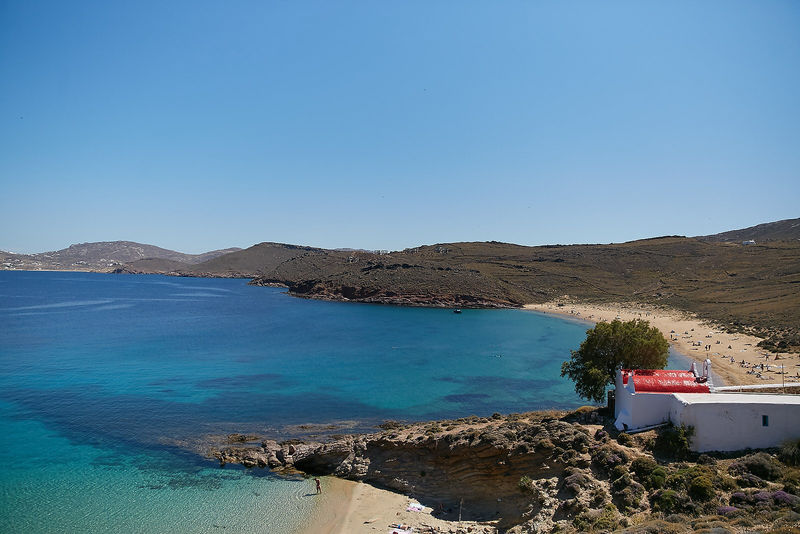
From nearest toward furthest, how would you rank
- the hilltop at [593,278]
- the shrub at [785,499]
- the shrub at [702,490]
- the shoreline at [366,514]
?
the shrub at [785,499] → the shrub at [702,490] → the shoreline at [366,514] → the hilltop at [593,278]

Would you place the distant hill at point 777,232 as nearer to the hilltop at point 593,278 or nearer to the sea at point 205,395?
the hilltop at point 593,278

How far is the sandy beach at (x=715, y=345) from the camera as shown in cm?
4106

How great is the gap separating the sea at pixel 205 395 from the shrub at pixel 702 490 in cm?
1542

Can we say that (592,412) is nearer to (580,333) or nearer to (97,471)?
(97,471)

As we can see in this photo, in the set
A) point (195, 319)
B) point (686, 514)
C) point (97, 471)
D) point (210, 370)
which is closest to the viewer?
point (686, 514)

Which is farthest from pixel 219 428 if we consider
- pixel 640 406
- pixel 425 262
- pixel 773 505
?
pixel 425 262

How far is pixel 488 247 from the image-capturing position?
7018 inches

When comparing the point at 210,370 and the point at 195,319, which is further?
the point at 195,319

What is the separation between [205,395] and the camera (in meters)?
40.0

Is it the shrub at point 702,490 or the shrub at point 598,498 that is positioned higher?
the shrub at point 702,490

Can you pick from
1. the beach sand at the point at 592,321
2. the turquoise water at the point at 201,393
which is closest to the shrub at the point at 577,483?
the beach sand at the point at 592,321

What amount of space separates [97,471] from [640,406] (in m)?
27.4

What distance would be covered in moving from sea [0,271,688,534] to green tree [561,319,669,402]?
1162 centimetres

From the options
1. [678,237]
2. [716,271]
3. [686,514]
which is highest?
[678,237]
